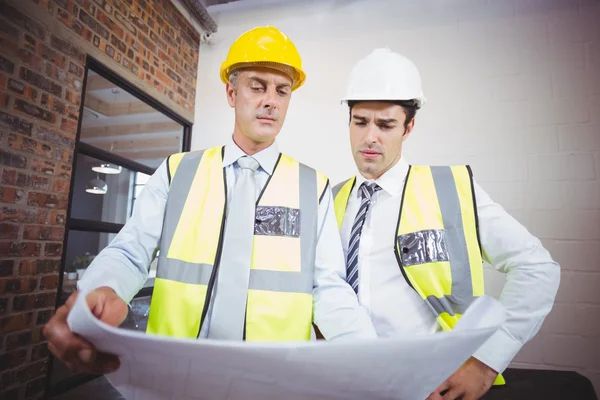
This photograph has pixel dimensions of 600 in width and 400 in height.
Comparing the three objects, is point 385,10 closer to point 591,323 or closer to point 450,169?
point 450,169

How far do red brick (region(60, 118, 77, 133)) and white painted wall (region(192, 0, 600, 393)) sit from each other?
1728 mm

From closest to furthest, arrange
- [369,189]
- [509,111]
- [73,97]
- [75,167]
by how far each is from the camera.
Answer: [369,189] < [73,97] < [75,167] < [509,111]

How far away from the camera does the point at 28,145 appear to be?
2094 millimetres

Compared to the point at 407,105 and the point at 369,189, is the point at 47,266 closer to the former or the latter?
the point at 369,189

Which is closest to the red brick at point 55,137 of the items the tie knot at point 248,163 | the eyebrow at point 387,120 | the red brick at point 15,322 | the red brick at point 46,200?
the red brick at point 46,200

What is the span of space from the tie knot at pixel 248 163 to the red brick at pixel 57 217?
175 centimetres

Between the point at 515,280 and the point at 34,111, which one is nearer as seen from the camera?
the point at 515,280

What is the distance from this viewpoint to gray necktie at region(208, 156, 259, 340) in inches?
41.7

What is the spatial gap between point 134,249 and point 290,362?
33.3 inches

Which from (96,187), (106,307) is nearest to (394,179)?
(106,307)

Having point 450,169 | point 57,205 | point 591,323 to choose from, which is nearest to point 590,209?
point 591,323

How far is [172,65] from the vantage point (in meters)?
3.54

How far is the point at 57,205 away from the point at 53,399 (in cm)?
137

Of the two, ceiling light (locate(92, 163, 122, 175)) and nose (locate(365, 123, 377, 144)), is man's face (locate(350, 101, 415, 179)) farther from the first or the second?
ceiling light (locate(92, 163, 122, 175))
